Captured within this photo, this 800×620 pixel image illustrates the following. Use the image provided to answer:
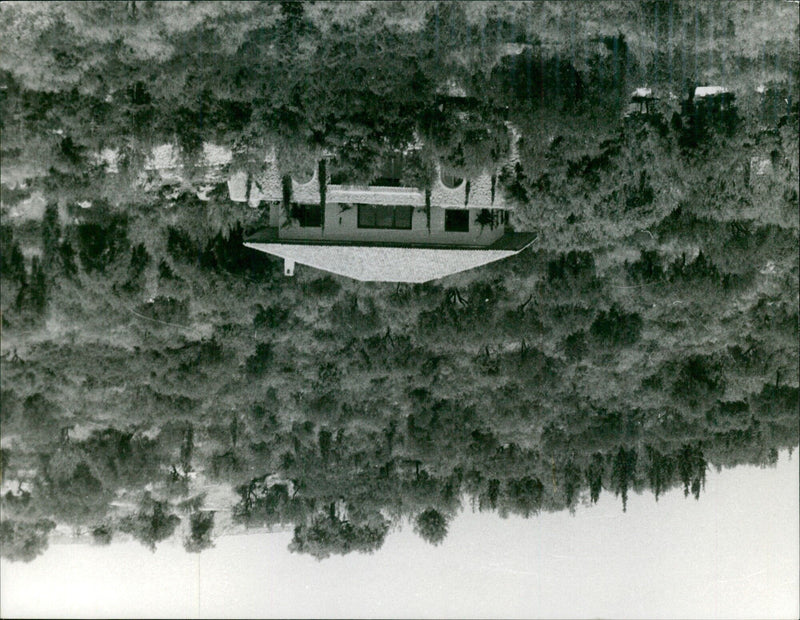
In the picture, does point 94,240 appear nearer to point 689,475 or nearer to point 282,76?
point 282,76

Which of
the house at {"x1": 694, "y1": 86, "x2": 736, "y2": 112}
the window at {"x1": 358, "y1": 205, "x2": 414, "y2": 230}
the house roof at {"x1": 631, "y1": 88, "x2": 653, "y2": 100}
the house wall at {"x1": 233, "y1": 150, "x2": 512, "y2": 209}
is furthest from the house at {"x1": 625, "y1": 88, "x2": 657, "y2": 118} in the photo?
the window at {"x1": 358, "y1": 205, "x2": 414, "y2": 230}

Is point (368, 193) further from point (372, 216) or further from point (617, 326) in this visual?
point (617, 326)

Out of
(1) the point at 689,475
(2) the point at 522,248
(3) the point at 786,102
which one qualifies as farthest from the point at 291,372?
(3) the point at 786,102

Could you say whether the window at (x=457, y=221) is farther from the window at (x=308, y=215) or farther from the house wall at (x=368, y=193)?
the window at (x=308, y=215)

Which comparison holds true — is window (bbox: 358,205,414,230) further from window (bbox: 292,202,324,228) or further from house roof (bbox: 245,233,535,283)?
window (bbox: 292,202,324,228)

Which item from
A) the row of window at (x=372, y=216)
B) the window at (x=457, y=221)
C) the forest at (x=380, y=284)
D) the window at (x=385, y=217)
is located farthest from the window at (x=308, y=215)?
the window at (x=457, y=221)

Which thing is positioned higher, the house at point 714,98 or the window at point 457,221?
the house at point 714,98
